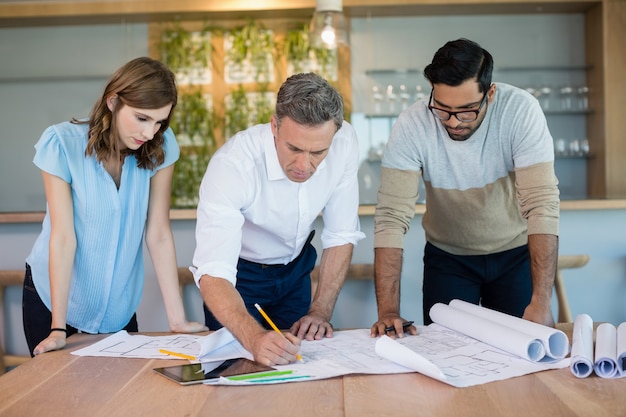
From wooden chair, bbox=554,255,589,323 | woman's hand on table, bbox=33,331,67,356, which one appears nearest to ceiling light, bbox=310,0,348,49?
wooden chair, bbox=554,255,589,323

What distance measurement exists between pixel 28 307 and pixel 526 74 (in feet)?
15.8

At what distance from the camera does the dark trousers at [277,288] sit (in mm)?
2322

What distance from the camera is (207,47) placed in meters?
6.07

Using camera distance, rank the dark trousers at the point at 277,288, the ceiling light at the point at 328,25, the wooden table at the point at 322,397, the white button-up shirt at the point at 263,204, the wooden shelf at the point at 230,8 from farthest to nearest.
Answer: the wooden shelf at the point at 230,8 → the ceiling light at the point at 328,25 → the dark trousers at the point at 277,288 → the white button-up shirt at the point at 263,204 → the wooden table at the point at 322,397

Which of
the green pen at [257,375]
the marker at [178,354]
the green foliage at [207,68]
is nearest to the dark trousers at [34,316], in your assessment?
the marker at [178,354]

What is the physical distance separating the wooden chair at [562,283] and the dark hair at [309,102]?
2.01 meters

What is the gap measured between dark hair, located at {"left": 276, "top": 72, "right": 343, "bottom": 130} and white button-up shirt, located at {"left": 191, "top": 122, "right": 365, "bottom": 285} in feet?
0.73

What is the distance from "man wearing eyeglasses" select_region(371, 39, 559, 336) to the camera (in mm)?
2064

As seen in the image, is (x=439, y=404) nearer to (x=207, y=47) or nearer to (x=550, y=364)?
(x=550, y=364)

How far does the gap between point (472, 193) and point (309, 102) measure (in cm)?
78

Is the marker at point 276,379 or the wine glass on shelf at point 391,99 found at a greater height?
the wine glass on shelf at point 391,99

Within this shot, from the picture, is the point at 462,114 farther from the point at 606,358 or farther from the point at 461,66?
the point at 606,358

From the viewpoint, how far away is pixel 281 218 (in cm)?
220

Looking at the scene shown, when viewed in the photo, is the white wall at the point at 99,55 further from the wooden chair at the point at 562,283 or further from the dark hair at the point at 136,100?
the dark hair at the point at 136,100
